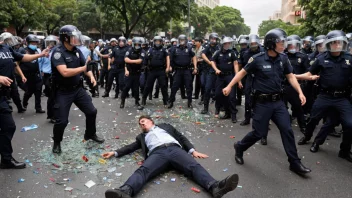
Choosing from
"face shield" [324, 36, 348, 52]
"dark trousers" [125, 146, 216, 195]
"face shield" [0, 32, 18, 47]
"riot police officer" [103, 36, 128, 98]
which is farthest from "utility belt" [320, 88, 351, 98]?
"riot police officer" [103, 36, 128, 98]

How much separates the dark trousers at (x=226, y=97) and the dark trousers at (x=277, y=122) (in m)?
3.02

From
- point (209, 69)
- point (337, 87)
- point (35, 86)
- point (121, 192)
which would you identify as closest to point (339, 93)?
point (337, 87)

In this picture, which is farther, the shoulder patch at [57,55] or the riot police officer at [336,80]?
the shoulder patch at [57,55]

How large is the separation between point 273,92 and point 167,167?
188 cm

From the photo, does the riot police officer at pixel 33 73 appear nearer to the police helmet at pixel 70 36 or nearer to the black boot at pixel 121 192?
the police helmet at pixel 70 36

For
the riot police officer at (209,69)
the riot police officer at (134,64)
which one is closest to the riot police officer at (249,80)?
the riot police officer at (209,69)

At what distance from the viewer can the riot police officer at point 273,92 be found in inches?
179

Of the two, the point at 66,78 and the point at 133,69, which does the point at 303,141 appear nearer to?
the point at 66,78

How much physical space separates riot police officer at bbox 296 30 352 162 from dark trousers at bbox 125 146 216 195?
2.46 m

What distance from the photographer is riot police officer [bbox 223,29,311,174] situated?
4.55 m

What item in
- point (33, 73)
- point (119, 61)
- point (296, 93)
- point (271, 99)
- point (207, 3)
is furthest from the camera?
point (207, 3)

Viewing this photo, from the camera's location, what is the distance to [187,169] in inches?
167

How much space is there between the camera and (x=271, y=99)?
4.64 meters

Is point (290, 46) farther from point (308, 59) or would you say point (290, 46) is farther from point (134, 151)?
point (134, 151)
